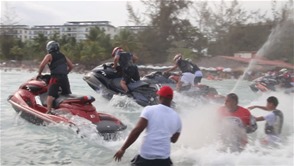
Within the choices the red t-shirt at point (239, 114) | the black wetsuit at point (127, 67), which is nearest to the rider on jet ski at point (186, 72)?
the black wetsuit at point (127, 67)

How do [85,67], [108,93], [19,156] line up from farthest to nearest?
[85,67]
[108,93]
[19,156]

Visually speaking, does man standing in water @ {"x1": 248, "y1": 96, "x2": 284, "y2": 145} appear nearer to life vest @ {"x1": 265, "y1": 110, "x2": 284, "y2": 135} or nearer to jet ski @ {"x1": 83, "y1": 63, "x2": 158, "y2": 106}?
life vest @ {"x1": 265, "y1": 110, "x2": 284, "y2": 135}

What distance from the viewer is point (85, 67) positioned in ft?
128

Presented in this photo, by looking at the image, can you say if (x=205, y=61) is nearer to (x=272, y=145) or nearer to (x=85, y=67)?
(x=85, y=67)

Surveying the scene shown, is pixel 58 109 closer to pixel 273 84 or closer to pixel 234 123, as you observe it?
pixel 234 123

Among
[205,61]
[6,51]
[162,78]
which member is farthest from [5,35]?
[162,78]

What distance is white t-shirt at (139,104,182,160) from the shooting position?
12.9ft

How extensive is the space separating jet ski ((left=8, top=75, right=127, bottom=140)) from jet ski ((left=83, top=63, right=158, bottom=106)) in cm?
219

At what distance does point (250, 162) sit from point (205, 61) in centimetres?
3521

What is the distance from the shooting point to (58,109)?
23.2 feet

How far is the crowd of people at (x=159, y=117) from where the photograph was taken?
395 cm

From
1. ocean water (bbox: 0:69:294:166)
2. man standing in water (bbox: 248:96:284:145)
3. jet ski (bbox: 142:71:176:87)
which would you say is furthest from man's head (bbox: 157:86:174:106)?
jet ski (bbox: 142:71:176:87)

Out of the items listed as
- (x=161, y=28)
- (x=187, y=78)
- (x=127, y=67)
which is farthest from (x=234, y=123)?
(x=161, y=28)

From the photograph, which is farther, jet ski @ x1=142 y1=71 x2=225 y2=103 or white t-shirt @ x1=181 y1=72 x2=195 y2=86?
white t-shirt @ x1=181 y1=72 x2=195 y2=86
